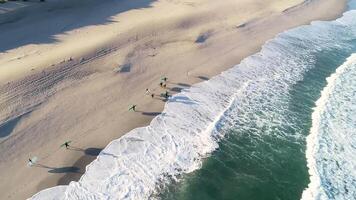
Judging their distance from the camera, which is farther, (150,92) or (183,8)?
(183,8)

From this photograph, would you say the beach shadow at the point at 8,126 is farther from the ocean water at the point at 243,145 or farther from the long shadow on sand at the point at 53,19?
the long shadow on sand at the point at 53,19

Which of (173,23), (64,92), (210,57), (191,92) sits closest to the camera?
(64,92)

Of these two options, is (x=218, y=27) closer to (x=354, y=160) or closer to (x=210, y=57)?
(x=210, y=57)

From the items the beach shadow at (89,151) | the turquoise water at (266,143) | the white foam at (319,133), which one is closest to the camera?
the turquoise water at (266,143)

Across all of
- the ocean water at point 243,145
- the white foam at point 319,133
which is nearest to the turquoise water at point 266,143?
the ocean water at point 243,145

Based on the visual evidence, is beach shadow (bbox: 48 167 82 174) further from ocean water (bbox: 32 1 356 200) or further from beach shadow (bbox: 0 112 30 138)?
beach shadow (bbox: 0 112 30 138)

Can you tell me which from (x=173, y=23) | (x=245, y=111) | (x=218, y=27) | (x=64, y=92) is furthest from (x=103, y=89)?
(x=218, y=27)

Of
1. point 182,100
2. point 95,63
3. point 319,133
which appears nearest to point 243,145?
point 319,133
